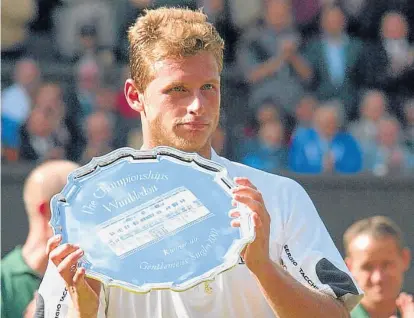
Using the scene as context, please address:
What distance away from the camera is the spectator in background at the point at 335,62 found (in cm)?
1176

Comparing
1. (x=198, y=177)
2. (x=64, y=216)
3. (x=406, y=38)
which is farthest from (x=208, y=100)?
(x=406, y=38)

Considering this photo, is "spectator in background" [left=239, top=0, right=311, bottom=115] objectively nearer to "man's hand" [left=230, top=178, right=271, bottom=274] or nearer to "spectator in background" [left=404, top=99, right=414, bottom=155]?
"spectator in background" [left=404, top=99, right=414, bottom=155]

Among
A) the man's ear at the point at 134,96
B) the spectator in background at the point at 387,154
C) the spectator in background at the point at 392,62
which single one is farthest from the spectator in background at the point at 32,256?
the spectator in background at the point at 392,62

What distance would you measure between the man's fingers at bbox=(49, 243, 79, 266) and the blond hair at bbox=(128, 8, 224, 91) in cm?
66

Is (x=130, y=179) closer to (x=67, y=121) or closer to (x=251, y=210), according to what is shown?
(x=251, y=210)

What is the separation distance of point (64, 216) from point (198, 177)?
0.38 meters

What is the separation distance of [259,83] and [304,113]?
1.89ft

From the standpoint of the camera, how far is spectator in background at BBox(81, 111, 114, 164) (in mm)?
10414

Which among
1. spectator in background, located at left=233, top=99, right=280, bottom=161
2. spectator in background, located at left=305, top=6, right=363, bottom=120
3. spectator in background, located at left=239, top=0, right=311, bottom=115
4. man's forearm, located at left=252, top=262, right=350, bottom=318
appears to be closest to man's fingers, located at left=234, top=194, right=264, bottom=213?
man's forearm, located at left=252, top=262, right=350, bottom=318

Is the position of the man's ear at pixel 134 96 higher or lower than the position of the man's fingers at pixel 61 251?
higher

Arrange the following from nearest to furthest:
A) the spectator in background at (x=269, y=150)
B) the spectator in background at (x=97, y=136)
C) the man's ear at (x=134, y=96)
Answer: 1. the man's ear at (x=134, y=96)
2. the spectator in background at (x=97, y=136)
3. the spectator in background at (x=269, y=150)

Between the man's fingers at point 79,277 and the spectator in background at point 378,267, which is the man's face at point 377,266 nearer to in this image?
the spectator in background at point 378,267

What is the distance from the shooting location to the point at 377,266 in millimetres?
5824

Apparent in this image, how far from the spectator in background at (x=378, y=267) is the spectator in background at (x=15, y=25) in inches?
265
